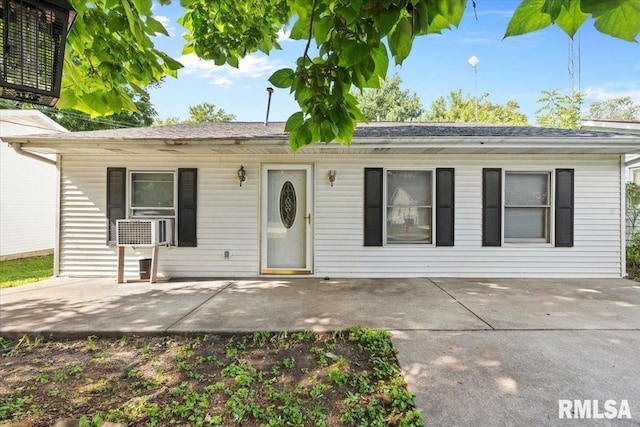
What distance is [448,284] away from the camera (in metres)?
5.09

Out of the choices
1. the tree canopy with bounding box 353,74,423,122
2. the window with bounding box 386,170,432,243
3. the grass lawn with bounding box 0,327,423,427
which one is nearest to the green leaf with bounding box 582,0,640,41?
the grass lawn with bounding box 0,327,423,427

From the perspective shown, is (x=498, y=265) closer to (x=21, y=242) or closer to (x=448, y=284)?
(x=448, y=284)

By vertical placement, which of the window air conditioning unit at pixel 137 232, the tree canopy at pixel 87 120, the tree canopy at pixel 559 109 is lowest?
the window air conditioning unit at pixel 137 232

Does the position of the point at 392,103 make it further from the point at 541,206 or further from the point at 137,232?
the point at 137,232

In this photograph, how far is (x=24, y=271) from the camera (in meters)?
6.75

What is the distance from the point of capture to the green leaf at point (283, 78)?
4.58 ft

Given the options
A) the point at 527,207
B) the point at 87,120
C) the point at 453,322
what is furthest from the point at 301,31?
the point at 87,120

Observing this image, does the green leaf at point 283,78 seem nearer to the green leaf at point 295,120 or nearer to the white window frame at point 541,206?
the green leaf at point 295,120

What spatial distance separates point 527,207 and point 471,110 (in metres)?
24.0

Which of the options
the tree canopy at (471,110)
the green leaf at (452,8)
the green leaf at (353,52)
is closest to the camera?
the green leaf at (452,8)

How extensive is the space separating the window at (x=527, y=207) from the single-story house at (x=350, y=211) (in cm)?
2

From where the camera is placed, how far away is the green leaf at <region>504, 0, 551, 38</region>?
33.7 inches

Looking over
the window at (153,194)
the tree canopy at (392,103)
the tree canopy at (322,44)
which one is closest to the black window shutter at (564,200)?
the tree canopy at (322,44)

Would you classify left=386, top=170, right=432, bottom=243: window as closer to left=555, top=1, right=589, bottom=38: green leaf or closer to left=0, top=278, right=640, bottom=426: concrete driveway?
left=0, top=278, right=640, bottom=426: concrete driveway
